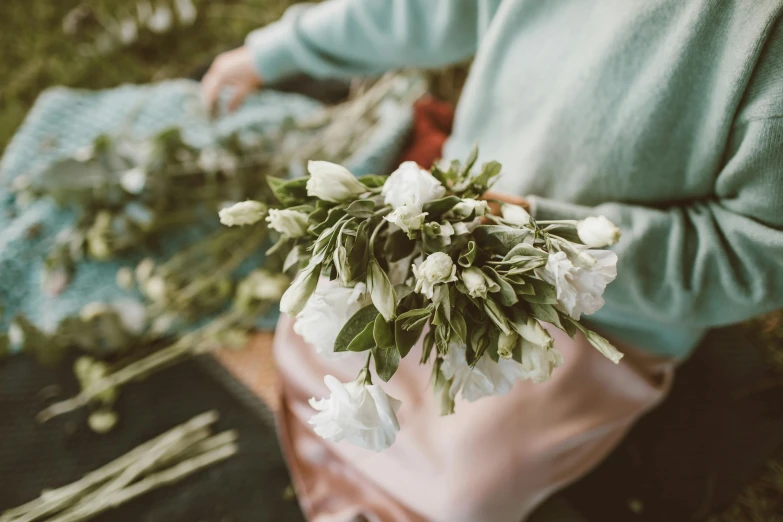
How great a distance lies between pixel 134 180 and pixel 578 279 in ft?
2.09

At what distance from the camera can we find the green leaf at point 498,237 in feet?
1.14

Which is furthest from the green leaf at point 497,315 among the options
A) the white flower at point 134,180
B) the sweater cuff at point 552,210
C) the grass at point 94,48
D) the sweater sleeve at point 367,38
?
the grass at point 94,48

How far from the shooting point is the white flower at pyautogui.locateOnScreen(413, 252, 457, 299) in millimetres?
313

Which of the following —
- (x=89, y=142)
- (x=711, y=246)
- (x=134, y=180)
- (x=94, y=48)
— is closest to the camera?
(x=711, y=246)

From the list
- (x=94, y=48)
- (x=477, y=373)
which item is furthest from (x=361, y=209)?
(x=94, y=48)

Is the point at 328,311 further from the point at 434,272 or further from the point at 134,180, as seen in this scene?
the point at 134,180

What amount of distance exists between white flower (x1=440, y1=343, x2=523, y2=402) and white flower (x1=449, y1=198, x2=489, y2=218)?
0.08m

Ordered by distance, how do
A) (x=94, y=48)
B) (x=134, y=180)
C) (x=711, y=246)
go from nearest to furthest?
(x=711, y=246) < (x=134, y=180) < (x=94, y=48)

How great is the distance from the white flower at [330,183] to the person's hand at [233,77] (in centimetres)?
57

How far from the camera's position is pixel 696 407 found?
84cm

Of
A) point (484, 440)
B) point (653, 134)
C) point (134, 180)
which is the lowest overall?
point (484, 440)

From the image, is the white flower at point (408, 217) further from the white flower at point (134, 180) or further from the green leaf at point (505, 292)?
the white flower at point (134, 180)

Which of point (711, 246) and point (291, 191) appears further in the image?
point (711, 246)

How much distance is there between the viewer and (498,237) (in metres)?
0.36
